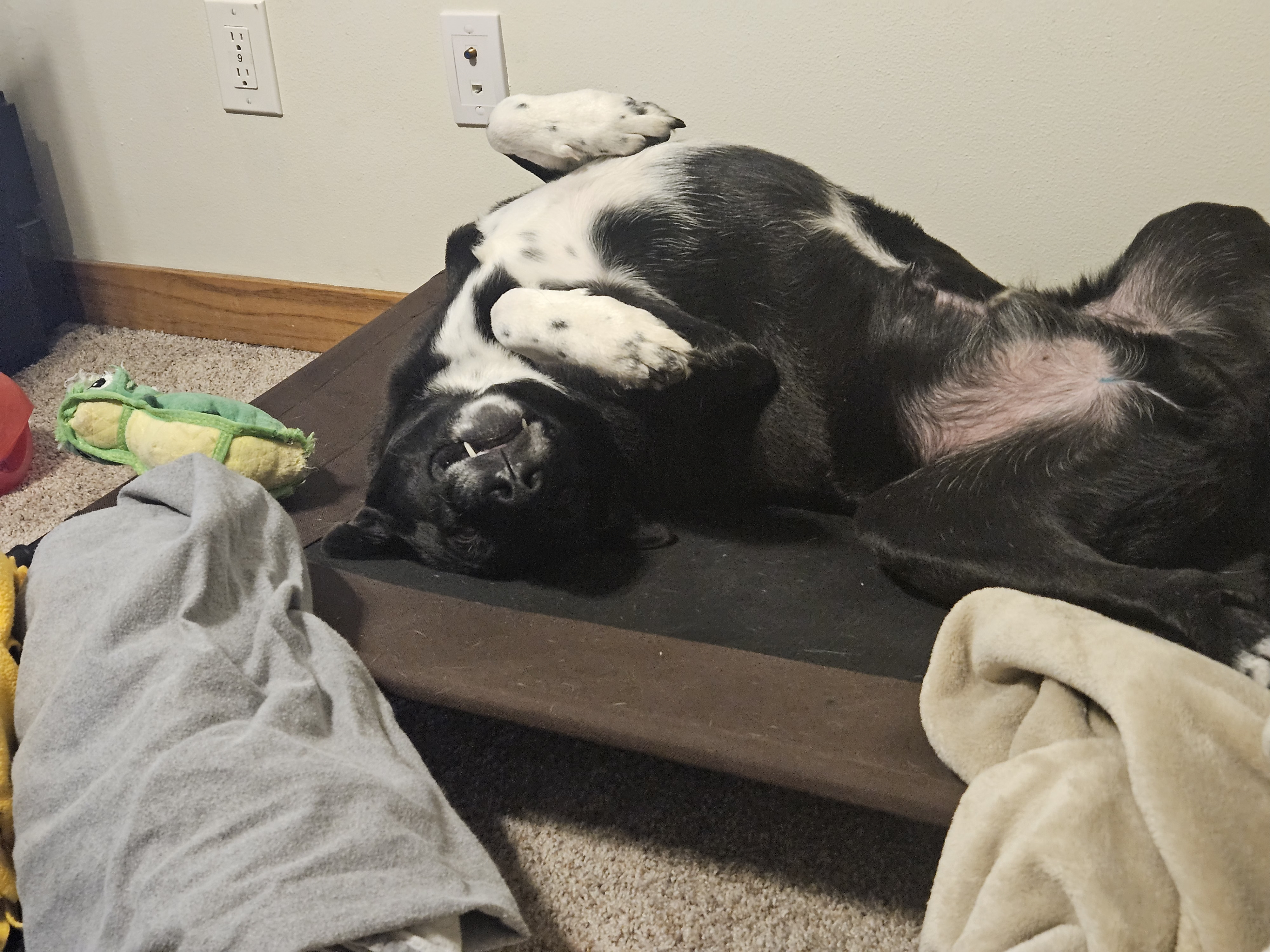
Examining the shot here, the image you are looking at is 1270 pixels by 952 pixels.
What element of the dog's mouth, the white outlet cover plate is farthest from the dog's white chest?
the white outlet cover plate

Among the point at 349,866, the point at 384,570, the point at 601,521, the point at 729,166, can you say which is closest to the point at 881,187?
the point at 729,166

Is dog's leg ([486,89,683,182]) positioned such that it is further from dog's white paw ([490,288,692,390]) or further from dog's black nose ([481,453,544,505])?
dog's black nose ([481,453,544,505])

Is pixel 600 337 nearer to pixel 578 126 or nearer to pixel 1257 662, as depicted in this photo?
pixel 578 126

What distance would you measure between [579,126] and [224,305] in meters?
1.52

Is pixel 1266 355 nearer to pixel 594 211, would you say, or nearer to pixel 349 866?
pixel 594 211

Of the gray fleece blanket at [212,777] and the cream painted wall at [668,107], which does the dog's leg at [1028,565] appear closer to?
the gray fleece blanket at [212,777]

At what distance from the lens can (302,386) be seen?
207 cm

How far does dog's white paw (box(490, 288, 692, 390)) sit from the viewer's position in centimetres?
139

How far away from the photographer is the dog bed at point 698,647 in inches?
45.3

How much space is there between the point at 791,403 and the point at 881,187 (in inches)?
28.2

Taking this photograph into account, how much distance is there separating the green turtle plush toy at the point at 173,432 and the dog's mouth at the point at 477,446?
0.32m

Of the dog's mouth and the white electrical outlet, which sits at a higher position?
the white electrical outlet

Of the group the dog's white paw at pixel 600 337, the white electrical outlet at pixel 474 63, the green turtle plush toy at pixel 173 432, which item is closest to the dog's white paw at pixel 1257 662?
the dog's white paw at pixel 600 337

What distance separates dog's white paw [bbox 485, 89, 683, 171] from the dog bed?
0.64 m
